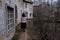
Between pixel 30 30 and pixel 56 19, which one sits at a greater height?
pixel 56 19

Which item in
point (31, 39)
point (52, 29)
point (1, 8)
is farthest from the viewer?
point (31, 39)

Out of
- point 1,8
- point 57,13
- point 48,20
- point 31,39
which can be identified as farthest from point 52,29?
point 1,8

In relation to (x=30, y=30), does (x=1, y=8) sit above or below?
above

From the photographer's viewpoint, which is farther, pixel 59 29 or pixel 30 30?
pixel 30 30

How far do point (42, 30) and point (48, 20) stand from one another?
74 cm

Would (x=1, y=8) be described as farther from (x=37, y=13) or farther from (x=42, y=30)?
(x=42, y=30)

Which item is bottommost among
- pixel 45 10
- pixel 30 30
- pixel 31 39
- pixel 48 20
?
pixel 31 39

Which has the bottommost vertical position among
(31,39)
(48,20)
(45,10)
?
(31,39)

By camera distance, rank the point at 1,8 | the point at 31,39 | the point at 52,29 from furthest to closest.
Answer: the point at 31,39
the point at 52,29
the point at 1,8

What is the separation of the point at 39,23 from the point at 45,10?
0.79 m

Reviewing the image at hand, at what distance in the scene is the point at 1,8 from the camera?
5238 mm

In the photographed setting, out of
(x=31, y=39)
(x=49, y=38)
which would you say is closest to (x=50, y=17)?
(x=49, y=38)

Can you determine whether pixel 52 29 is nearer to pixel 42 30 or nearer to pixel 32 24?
pixel 42 30

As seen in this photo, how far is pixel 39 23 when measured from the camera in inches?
258
